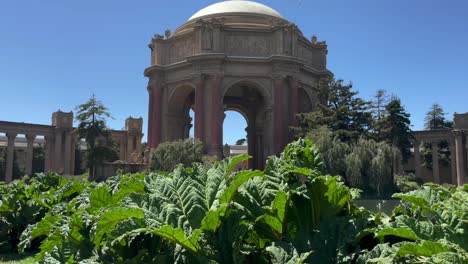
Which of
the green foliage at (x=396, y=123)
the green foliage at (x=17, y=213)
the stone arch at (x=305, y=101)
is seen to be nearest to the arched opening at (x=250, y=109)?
the stone arch at (x=305, y=101)

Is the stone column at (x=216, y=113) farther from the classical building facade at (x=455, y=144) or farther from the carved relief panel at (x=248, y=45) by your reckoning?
the classical building facade at (x=455, y=144)

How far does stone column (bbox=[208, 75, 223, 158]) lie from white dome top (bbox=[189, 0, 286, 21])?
30.6ft

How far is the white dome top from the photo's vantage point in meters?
46.0

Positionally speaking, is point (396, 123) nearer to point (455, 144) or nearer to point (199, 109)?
point (455, 144)

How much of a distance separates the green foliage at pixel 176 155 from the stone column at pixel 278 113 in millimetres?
7830

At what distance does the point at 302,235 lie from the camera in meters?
2.94

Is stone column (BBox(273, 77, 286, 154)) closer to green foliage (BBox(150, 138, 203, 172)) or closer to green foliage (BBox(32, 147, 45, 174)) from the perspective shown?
green foliage (BBox(150, 138, 203, 172))

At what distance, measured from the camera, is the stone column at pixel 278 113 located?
40.7 meters

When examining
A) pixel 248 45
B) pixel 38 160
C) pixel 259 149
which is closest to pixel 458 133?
pixel 259 149

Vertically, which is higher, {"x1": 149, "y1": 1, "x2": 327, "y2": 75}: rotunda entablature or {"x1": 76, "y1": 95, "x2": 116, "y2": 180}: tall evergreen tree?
{"x1": 149, "y1": 1, "x2": 327, "y2": 75}: rotunda entablature

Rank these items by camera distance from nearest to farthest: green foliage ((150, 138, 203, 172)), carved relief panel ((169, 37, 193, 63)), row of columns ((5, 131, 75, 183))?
1. green foliage ((150, 138, 203, 172))
2. carved relief panel ((169, 37, 193, 63))
3. row of columns ((5, 131, 75, 183))

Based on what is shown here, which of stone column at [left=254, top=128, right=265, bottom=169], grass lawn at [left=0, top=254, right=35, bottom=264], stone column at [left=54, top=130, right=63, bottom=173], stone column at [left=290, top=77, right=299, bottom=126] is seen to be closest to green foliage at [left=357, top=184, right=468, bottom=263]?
grass lawn at [left=0, top=254, right=35, bottom=264]

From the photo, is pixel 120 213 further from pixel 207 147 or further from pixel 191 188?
pixel 207 147

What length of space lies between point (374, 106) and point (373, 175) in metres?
11.0
